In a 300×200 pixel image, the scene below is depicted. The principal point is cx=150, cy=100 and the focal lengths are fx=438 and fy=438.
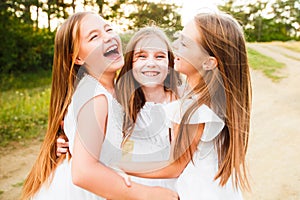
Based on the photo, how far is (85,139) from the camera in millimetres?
1096

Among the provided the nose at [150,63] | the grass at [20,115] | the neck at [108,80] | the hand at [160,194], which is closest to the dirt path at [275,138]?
the nose at [150,63]

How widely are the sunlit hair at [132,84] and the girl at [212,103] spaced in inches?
7.7

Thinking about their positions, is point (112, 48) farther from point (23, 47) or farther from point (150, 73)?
point (23, 47)

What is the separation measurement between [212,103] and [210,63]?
12cm

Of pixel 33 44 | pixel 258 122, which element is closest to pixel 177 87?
pixel 258 122

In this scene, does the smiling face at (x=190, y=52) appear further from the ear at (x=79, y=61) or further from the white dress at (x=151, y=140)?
the ear at (x=79, y=61)

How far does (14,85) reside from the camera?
29.0 ft

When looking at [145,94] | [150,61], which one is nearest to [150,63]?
[150,61]

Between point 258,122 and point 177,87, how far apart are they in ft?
10.9

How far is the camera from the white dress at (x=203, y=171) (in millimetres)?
1212

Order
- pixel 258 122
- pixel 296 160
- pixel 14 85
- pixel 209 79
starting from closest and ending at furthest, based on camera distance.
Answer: pixel 209 79 → pixel 296 160 → pixel 258 122 → pixel 14 85

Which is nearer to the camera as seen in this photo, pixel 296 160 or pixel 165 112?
pixel 165 112

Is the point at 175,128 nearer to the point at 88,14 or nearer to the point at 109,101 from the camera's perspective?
the point at 109,101

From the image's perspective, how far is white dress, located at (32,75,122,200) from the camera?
1.18 meters
